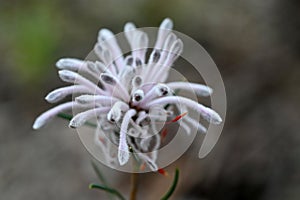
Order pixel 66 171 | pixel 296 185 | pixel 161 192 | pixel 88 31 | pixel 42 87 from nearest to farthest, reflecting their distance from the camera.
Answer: pixel 296 185 < pixel 161 192 < pixel 66 171 < pixel 42 87 < pixel 88 31

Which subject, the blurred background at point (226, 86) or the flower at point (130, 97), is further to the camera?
the blurred background at point (226, 86)

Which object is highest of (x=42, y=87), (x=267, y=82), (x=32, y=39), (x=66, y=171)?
(x=267, y=82)

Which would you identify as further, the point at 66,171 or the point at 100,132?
the point at 66,171

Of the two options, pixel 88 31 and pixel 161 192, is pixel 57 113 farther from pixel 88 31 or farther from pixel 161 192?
pixel 88 31

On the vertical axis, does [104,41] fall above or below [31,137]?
above

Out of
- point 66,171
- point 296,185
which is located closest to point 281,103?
point 296,185

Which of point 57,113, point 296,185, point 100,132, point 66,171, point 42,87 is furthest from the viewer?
point 42,87
